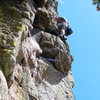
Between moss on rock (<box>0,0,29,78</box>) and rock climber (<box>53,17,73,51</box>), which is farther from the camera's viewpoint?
rock climber (<box>53,17,73,51</box>)

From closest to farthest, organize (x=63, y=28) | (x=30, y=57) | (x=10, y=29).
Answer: (x=10, y=29), (x=30, y=57), (x=63, y=28)

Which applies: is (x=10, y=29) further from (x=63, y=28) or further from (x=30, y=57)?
(x=63, y=28)

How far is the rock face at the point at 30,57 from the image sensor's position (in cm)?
863

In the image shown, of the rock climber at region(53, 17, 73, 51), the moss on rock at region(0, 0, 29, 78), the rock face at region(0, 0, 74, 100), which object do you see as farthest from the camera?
the rock climber at region(53, 17, 73, 51)

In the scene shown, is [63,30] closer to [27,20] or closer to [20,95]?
[27,20]

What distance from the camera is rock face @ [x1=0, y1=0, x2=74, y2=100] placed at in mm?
8633

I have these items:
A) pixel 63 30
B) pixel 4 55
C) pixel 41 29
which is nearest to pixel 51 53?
pixel 41 29

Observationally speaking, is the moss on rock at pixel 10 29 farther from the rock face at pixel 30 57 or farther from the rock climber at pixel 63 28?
the rock climber at pixel 63 28

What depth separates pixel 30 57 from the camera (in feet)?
37.5

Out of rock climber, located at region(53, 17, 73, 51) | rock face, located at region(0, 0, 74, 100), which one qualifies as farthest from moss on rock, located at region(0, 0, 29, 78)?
rock climber, located at region(53, 17, 73, 51)

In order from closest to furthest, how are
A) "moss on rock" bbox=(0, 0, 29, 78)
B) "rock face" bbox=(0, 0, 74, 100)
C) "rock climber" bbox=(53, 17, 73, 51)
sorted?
"moss on rock" bbox=(0, 0, 29, 78), "rock face" bbox=(0, 0, 74, 100), "rock climber" bbox=(53, 17, 73, 51)

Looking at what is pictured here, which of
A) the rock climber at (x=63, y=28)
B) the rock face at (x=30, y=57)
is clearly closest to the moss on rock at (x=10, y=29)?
the rock face at (x=30, y=57)

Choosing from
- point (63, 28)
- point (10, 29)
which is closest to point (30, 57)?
point (10, 29)

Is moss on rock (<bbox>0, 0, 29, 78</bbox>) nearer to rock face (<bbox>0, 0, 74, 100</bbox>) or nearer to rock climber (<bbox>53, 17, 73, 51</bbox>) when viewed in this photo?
rock face (<bbox>0, 0, 74, 100</bbox>)
